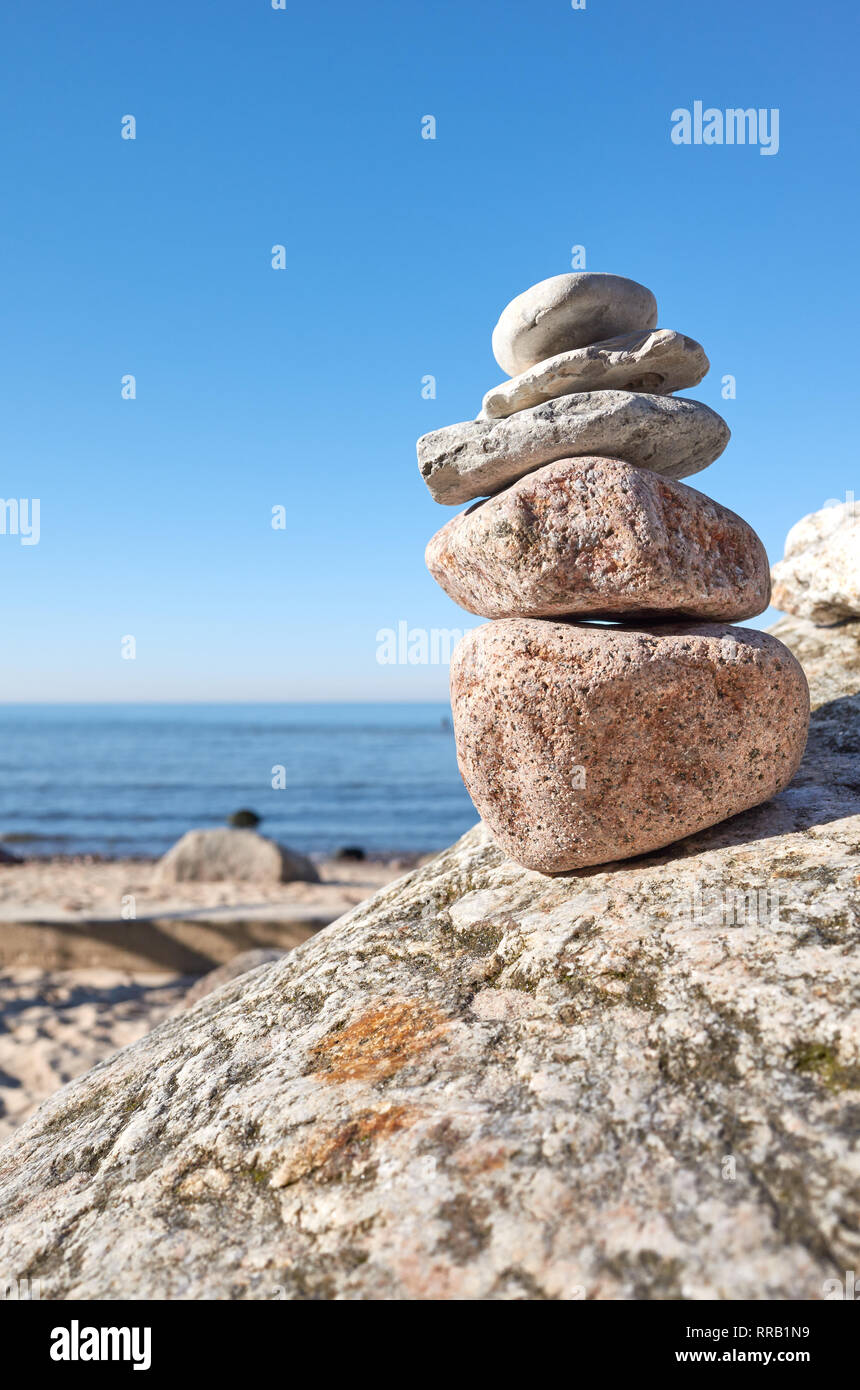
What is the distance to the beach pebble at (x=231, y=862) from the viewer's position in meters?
14.3

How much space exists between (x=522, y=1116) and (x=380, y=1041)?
651 millimetres

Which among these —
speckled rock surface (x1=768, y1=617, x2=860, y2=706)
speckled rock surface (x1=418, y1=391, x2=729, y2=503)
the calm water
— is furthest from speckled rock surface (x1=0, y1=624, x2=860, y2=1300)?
the calm water

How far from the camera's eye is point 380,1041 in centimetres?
265

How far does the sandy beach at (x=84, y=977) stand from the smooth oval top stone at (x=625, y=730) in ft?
15.3

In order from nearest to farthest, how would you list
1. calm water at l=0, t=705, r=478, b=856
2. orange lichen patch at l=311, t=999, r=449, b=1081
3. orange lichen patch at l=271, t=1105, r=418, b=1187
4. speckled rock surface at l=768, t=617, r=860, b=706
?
orange lichen patch at l=271, t=1105, r=418, b=1187 < orange lichen patch at l=311, t=999, r=449, b=1081 < speckled rock surface at l=768, t=617, r=860, b=706 < calm water at l=0, t=705, r=478, b=856

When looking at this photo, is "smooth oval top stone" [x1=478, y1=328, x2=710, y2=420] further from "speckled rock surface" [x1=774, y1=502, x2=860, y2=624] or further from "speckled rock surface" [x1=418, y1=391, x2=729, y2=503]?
"speckled rock surface" [x1=774, y1=502, x2=860, y2=624]

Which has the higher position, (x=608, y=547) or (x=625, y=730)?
(x=608, y=547)

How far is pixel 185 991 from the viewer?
8.98m

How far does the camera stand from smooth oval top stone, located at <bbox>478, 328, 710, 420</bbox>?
3.61 metres

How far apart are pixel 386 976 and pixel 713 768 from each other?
1.46m

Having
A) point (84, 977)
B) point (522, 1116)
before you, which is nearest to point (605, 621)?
point (522, 1116)

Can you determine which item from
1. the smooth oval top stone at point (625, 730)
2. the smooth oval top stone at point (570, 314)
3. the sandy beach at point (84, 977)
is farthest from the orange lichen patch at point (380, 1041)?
the sandy beach at point (84, 977)

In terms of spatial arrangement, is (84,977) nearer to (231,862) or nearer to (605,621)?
(231,862)
